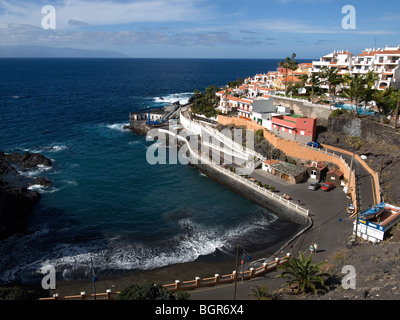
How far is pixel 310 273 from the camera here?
70.1ft

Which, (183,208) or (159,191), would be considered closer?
(183,208)

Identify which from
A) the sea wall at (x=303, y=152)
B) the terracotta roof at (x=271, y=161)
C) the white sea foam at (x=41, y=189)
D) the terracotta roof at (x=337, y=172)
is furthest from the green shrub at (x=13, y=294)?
the terracotta roof at (x=337, y=172)

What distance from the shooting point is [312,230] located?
31.6 m

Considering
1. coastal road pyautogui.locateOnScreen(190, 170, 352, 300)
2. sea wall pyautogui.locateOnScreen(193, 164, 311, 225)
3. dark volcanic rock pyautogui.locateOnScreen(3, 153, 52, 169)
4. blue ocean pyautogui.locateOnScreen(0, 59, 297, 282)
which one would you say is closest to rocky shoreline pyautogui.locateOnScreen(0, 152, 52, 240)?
dark volcanic rock pyautogui.locateOnScreen(3, 153, 52, 169)

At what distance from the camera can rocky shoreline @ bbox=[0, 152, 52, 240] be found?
115 ft

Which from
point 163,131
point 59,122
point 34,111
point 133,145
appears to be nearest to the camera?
point 133,145

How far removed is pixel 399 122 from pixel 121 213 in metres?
41.8

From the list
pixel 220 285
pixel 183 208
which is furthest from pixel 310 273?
pixel 183 208

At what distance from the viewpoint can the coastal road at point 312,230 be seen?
23594 millimetres

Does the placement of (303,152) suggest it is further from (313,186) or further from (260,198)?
(260,198)

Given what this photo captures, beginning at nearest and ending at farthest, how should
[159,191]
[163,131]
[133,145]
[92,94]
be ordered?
1. [159,191]
2. [133,145]
3. [163,131]
4. [92,94]

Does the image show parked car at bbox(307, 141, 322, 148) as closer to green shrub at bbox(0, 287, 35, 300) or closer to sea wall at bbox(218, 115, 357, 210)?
sea wall at bbox(218, 115, 357, 210)

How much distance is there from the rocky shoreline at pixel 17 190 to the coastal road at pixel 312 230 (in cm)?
2407

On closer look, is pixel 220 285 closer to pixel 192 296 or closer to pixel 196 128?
pixel 192 296
